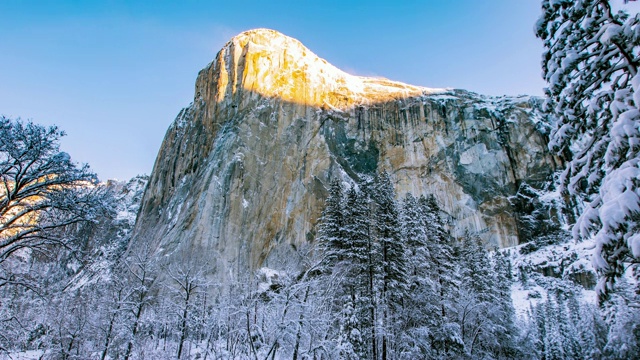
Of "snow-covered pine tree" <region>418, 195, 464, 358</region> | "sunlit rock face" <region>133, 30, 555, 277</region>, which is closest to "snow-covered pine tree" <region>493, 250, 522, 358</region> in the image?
"snow-covered pine tree" <region>418, 195, 464, 358</region>

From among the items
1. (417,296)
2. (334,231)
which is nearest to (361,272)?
(334,231)

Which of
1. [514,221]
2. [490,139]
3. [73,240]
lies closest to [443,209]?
[514,221]

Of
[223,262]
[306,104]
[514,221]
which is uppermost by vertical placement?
[306,104]

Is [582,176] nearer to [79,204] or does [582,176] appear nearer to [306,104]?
[79,204]

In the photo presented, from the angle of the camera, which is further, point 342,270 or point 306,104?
point 306,104

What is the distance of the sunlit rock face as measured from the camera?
75750 mm

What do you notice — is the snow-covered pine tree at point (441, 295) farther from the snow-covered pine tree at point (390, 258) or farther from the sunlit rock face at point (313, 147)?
the sunlit rock face at point (313, 147)

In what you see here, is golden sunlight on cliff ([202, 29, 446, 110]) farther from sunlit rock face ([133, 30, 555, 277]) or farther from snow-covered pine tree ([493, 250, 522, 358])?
snow-covered pine tree ([493, 250, 522, 358])

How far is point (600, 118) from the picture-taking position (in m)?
6.45

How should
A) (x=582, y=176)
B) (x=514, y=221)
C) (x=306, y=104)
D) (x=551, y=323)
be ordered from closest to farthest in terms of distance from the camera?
(x=582, y=176) → (x=551, y=323) → (x=514, y=221) → (x=306, y=104)

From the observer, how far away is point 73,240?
12.0 meters

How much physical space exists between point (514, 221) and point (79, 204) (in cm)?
8999

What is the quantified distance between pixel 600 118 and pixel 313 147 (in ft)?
260

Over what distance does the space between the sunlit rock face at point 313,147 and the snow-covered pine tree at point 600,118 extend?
65.2 metres
